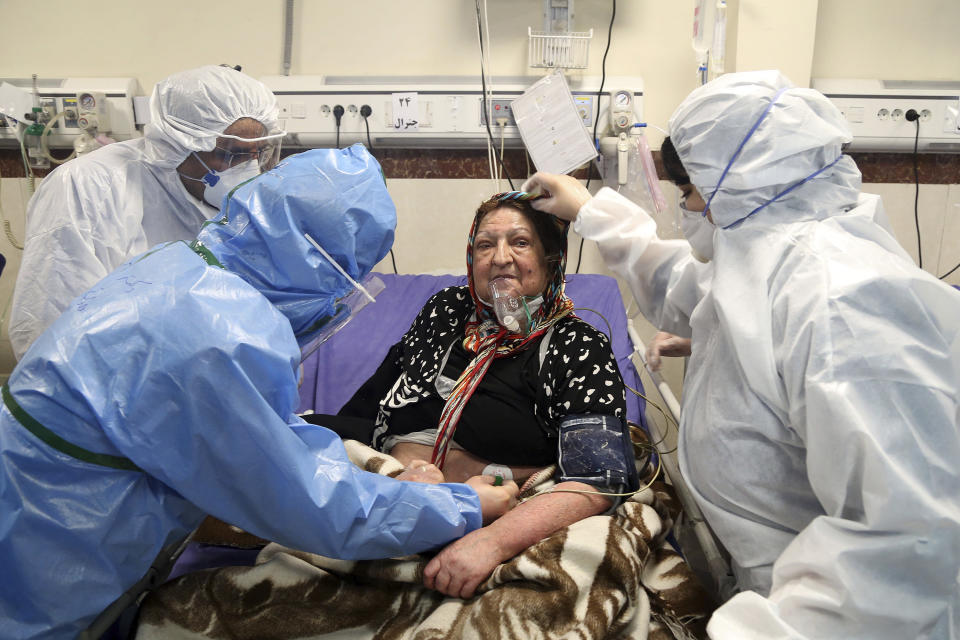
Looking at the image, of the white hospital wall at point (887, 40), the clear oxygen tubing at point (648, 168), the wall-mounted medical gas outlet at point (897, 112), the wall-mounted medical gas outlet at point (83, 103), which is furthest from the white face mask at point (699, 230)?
the wall-mounted medical gas outlet at point (83, 103)

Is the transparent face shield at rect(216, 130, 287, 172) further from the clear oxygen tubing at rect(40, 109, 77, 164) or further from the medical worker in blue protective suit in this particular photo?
the clear oxygen tubing at rect(40, 109, 77, 164)

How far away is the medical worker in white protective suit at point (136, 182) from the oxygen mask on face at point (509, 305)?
875 millimetres

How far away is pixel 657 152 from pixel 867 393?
202 cm

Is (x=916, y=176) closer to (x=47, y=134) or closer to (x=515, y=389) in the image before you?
(x=515, y=389)

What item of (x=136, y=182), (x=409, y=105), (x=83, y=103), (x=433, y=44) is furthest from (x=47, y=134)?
(x=433, y=44)

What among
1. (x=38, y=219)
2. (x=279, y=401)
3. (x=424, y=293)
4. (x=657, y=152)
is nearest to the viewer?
(x=279, y=401)

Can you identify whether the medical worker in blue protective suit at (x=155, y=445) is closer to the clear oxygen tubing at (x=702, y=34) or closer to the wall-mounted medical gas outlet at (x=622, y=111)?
the wall-mounted medical gas outlet at (x=622, y=111)

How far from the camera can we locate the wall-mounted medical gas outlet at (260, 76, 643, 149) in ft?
9.34

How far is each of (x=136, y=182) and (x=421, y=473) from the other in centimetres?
138

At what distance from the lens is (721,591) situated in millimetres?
1542

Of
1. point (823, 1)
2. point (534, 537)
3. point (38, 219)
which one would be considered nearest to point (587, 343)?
point (534, 537)

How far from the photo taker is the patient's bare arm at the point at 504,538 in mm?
1357

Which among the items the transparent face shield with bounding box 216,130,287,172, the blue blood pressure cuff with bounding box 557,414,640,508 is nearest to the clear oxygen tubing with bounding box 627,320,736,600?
the blue blood pressure cuff with bounding box 557,414,640,508

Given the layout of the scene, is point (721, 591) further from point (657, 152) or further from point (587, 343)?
point (657, 152)
